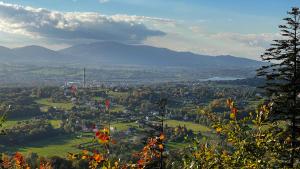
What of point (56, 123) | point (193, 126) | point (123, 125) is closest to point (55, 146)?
point (123, 125)

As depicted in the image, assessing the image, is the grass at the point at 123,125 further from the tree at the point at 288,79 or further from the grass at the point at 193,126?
the tree at the point at 288,79

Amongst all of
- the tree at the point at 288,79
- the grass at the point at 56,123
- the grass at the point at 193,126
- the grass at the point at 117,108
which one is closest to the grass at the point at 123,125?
the grass at the point at 193,126

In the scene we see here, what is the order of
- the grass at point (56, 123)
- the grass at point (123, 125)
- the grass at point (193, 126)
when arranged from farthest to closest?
1. the grass at point (56, 123)
2. the grass at point (123, 125)
3. the grass at point (193, 126)

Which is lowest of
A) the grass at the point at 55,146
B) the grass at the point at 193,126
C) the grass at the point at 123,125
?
the grass at the point at 55,146

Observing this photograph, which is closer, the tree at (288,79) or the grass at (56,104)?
the tree at (288,79)

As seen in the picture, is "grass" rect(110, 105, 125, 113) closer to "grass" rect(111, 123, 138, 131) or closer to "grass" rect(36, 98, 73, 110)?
"grass" rect(111, 123, 138, 131)

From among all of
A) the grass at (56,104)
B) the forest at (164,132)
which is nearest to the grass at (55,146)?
the forest at (164,132)

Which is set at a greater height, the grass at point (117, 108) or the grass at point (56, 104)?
the grass at point (117, 108)

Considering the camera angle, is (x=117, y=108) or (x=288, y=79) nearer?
(x=288, y=79)

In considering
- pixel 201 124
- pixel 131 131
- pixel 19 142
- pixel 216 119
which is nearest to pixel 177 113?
pixel 201 124

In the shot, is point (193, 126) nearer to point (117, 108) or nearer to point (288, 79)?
point (117, 108)

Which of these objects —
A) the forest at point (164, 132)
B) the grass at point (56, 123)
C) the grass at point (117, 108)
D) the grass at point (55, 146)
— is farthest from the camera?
the grass at point (117, 108)

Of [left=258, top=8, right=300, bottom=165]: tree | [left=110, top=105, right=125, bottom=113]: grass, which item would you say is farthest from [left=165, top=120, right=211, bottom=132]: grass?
[left=258, top=8, right=300, bottom=165]: tree

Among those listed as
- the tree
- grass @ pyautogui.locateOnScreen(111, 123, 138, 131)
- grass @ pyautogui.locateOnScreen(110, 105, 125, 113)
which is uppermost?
the tree
